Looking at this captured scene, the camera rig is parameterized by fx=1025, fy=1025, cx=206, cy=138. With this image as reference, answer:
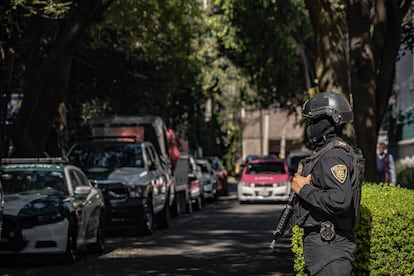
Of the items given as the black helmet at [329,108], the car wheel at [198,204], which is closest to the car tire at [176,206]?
the car wheel at [198,204]

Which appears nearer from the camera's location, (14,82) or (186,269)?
(186,269)

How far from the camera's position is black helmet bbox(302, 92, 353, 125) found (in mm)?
6633

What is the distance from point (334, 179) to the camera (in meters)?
6.35

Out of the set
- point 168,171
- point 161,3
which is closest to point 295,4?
point 161,3

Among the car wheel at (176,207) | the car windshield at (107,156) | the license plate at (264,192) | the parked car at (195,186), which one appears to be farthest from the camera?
the license plate at (264,192)

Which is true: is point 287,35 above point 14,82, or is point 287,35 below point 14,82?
above

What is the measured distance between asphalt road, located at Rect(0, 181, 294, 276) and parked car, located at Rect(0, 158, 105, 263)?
320 millimetres

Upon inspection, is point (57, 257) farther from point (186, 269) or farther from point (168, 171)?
point (168, 171)

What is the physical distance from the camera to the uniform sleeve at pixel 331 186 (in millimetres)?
6297

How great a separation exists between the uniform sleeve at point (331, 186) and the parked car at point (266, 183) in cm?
2679

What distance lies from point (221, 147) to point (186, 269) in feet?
192

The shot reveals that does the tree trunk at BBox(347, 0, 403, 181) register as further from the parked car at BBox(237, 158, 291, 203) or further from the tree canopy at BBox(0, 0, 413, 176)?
the parked car at BBox(237, 158, 291, 203)

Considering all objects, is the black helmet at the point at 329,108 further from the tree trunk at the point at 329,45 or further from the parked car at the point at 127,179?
the parked car at the point at 127,179

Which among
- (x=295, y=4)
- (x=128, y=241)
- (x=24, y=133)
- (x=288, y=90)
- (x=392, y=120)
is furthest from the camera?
(x=288, y=90)
